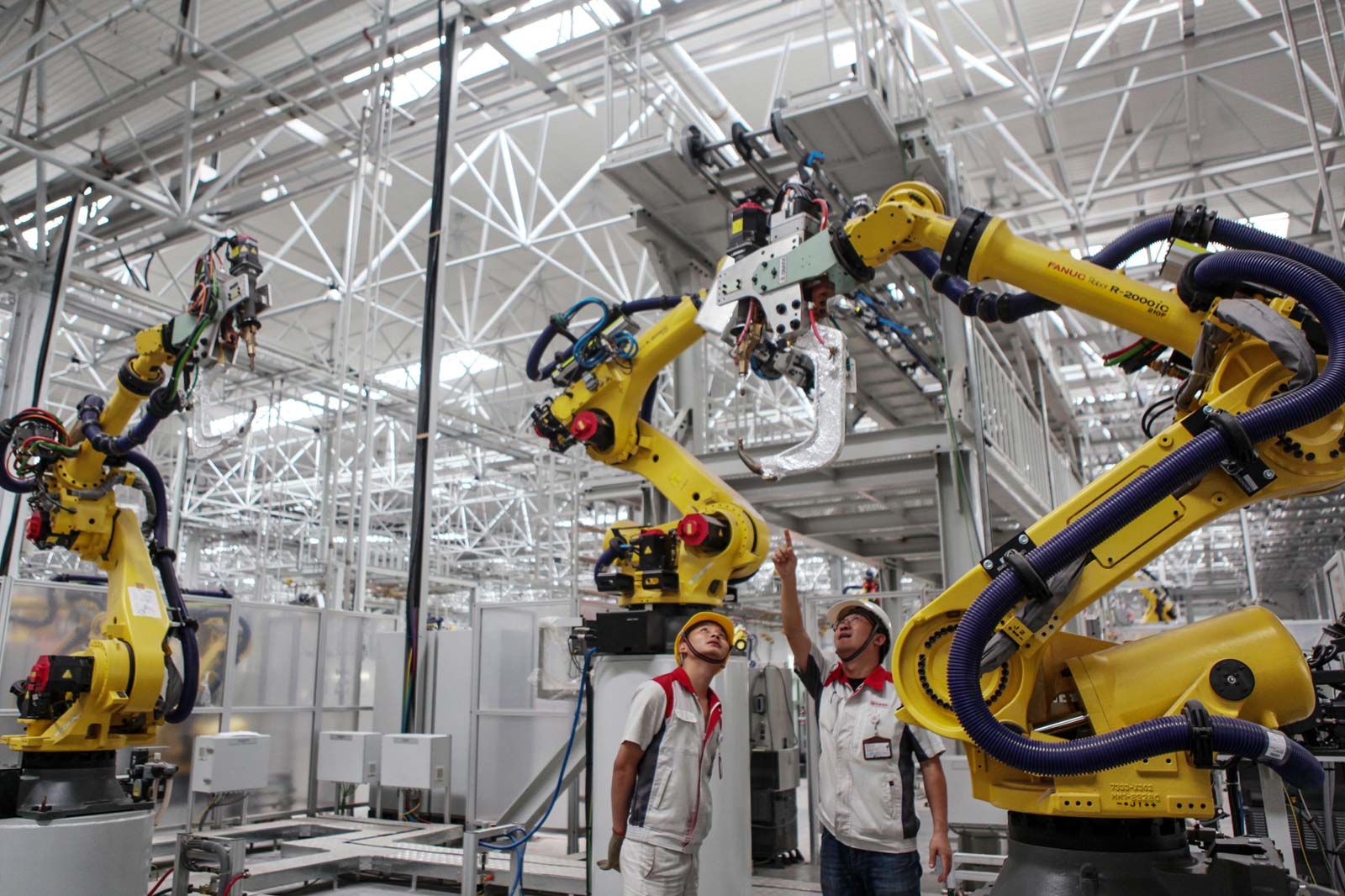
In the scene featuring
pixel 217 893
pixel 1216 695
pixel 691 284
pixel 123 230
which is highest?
pixel 123 230

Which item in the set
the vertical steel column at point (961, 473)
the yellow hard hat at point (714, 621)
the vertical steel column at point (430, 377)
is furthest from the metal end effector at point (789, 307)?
the vertical steel column at point (430, 377)

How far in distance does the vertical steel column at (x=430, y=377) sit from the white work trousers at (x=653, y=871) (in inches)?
175

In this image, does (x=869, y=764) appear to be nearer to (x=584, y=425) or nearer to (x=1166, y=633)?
(x=1166, y=633)

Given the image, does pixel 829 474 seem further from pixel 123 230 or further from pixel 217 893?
pixel 123 230

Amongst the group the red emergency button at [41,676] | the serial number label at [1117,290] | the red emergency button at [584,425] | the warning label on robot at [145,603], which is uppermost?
the red emergency button at [584,425]

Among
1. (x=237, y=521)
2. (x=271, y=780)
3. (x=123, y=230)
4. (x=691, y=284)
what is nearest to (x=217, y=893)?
(x=271, y=780)

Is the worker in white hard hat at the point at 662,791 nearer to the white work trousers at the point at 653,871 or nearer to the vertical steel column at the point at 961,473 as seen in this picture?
the white work trousers at the point at 653,871

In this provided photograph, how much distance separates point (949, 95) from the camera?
41.9 feet

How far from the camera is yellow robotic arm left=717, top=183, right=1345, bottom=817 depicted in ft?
8.38

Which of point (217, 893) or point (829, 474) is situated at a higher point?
point (829, 474)

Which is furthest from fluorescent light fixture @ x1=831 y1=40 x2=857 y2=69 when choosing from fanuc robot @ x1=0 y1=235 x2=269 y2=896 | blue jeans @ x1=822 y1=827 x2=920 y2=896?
blue jeans @ x1=822 y1=827 x2=920 y2=896

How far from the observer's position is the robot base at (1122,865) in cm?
257

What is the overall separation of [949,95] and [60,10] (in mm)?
10539

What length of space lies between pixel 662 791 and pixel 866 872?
904 millimetres
